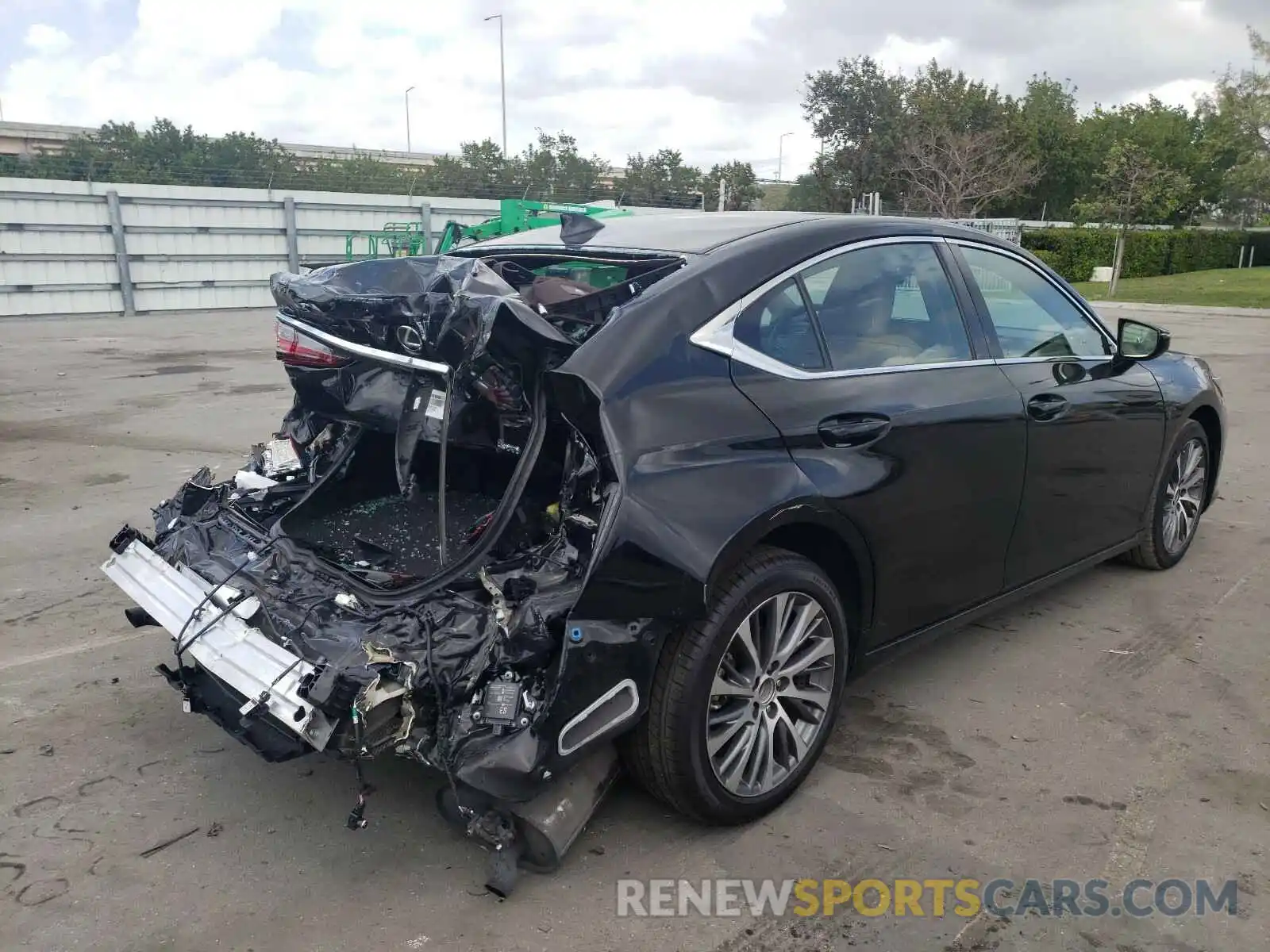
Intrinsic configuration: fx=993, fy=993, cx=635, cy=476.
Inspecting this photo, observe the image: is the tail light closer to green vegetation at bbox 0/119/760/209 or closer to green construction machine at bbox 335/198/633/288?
green construction machine at bbox 335/198/633/288

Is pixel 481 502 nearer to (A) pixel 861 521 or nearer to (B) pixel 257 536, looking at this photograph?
(B) pixel 257 536

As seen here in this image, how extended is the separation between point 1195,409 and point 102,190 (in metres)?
23.1

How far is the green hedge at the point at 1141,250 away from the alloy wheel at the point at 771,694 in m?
28.9

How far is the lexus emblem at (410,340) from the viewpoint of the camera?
302 cm

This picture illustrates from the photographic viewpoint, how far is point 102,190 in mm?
21938

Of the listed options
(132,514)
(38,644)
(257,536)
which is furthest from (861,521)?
(132,514)

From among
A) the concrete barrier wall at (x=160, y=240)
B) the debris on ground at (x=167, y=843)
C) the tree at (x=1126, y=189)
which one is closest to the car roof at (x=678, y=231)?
the debris on ground at (x=167, y=843)

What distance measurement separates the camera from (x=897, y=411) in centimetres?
330

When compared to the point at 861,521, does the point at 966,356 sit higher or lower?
higher

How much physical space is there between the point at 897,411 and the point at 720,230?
88cm

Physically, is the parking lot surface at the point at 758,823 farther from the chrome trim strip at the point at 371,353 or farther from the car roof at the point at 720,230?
the car roof at the point at 720,230

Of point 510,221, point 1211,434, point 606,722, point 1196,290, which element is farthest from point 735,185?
point 606,722

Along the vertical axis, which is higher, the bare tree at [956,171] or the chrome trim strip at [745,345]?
the bare tree at [956,171]

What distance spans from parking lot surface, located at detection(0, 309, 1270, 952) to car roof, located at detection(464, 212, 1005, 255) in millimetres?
1758
